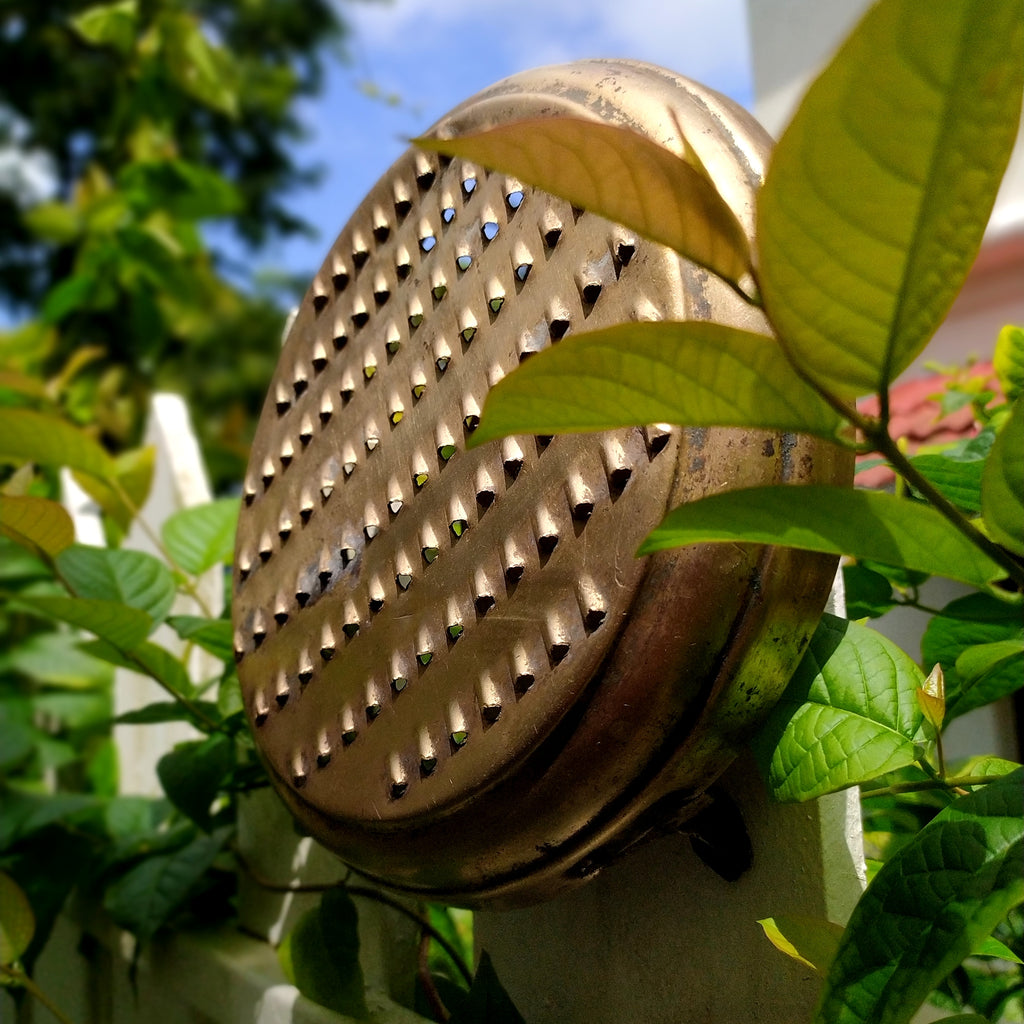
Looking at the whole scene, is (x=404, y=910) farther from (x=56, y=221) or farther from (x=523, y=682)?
(x=56, y=221)

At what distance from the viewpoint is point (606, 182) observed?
0.32 metres

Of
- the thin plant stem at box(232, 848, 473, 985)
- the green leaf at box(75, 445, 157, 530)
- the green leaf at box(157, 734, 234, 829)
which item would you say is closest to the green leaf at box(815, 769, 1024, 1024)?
the thin plant stem at box(232, 848, 473, 985)

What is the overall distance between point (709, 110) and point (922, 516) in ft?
0.70

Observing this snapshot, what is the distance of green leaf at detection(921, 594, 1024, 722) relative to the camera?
1.67 ft

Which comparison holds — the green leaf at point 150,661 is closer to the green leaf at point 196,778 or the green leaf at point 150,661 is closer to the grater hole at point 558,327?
the green leaf at point 196,778

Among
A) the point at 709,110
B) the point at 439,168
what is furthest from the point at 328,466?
the point at 709,110

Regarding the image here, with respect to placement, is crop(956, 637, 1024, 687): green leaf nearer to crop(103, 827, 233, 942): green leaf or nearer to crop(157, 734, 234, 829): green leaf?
crop(157, 734, 234, 829): green leaf

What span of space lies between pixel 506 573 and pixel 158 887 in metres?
0.52

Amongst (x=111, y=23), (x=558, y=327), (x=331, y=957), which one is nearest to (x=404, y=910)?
(x=331, y=957)

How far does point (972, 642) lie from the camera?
1.78 ft

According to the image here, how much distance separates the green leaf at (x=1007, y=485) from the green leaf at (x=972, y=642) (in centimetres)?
17

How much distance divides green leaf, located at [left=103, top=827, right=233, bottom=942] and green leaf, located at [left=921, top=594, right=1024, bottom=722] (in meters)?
0.57

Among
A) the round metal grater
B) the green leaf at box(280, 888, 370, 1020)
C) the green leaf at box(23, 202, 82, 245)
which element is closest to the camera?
the round metal grater

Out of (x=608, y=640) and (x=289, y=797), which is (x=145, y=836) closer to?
(x=289, y=797)
